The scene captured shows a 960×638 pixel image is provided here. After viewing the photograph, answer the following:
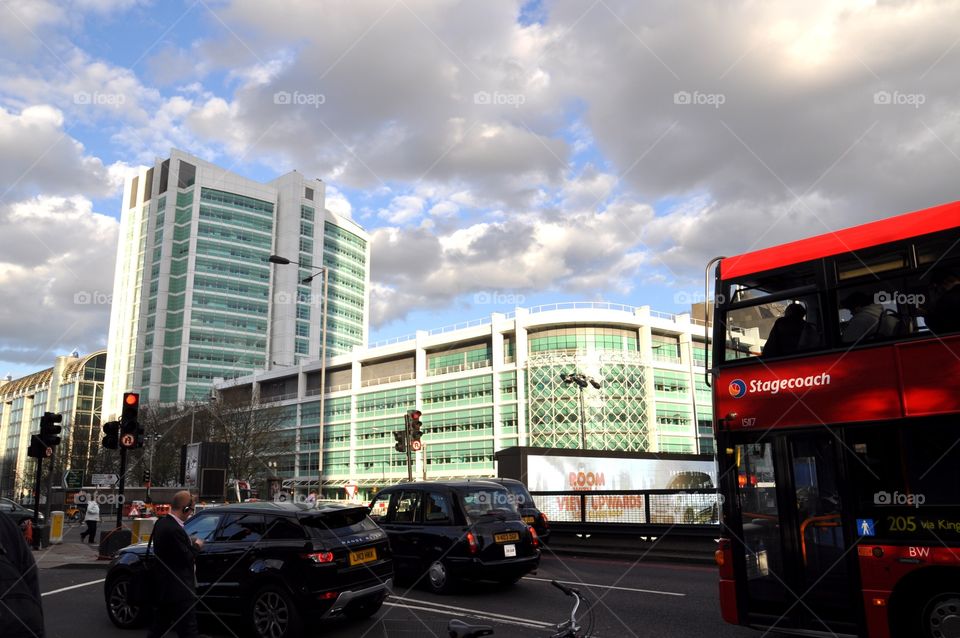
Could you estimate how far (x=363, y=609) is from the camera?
865 cm

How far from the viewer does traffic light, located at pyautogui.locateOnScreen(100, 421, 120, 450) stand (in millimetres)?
16270

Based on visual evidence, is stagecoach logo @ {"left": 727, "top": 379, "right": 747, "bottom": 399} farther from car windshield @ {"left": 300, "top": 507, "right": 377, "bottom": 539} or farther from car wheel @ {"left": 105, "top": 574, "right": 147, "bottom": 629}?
car wheel @ {"left": 105, "top": 574, "right": 147, "bottom": 629}

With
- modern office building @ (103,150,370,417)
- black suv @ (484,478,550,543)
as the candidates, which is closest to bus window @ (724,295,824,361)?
black suv @ (484,478,550,543)

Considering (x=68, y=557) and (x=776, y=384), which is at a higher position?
(x=776, y=384)

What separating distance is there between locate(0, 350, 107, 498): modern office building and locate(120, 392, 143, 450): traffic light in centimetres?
10843

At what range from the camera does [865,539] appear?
21.3 ft

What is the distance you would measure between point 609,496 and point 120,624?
450 inches

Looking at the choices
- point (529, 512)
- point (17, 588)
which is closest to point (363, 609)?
point (17, 588)

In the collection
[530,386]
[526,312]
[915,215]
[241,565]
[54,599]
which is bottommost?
[54,599]

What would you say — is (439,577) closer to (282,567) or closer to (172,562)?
(282,567)

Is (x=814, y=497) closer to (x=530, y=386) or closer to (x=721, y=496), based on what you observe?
(x=721, y=496)

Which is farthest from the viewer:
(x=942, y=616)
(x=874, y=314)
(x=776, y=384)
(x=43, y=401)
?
(x=43, y=401)

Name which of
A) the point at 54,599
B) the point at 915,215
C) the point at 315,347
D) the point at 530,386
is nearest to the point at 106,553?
the point at 54,599

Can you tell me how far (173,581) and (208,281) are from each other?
11479 centimetres
